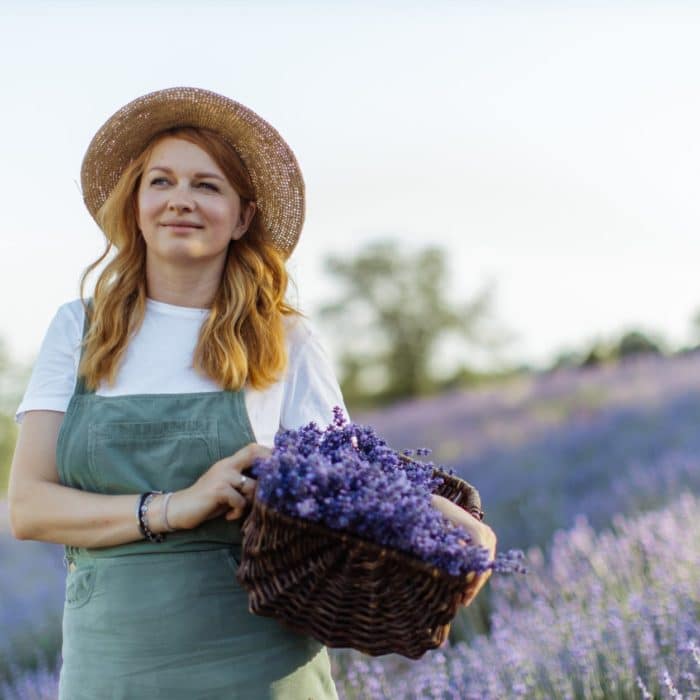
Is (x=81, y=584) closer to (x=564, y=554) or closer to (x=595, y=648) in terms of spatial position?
(x=595, y=648)

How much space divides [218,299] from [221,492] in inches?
24.3

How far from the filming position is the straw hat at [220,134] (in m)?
2.30

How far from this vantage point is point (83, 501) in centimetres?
189

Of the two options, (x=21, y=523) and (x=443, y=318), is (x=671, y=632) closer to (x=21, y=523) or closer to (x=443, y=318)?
(x=21, y=523)

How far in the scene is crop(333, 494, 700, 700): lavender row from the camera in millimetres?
2797

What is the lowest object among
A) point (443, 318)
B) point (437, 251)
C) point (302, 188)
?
point (443, 318)

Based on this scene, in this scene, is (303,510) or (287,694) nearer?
(303,510)

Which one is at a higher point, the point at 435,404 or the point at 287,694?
the point at 287,694

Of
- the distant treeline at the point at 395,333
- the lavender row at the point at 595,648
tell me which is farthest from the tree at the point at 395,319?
the lavender row at the point at 595,648

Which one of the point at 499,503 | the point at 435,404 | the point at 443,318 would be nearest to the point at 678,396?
the point at 499,503

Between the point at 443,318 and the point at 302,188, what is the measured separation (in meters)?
20.0

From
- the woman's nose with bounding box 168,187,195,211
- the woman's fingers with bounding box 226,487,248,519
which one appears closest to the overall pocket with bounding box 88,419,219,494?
the woman's fingers with bounding box 226,487,248,519

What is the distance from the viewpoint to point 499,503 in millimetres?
6184

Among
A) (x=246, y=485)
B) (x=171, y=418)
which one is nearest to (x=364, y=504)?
(x=246, y=485)
